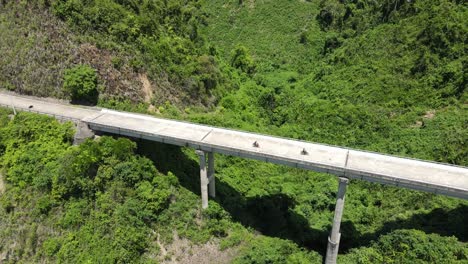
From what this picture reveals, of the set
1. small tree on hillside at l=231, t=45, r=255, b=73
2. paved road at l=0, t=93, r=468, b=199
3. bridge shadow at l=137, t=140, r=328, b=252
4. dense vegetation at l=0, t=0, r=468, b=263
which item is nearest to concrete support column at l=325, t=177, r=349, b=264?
paved road at l=0, t=93, r=468, b=199

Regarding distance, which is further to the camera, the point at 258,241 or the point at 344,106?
the point at 344,106

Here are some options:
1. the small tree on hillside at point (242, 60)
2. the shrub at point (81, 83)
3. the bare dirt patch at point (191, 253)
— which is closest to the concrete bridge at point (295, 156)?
the shrub at point (81, 83)

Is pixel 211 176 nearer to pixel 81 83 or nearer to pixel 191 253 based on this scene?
pixel 191 253

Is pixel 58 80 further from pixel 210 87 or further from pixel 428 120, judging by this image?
pixel 428 120

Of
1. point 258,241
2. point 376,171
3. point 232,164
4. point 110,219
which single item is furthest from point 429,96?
point 110,219

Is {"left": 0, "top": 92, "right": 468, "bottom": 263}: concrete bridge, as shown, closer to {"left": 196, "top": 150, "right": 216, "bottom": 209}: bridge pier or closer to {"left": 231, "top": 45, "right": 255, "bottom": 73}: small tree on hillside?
{"left": 196, "top": 150, "right": 216, "bottom": 209}: bridge pier

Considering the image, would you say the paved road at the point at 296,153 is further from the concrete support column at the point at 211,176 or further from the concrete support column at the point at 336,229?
the concrete support column at the point at 211,176

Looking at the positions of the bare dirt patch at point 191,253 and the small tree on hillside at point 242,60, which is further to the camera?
the small tree on hillside at point 242,60
